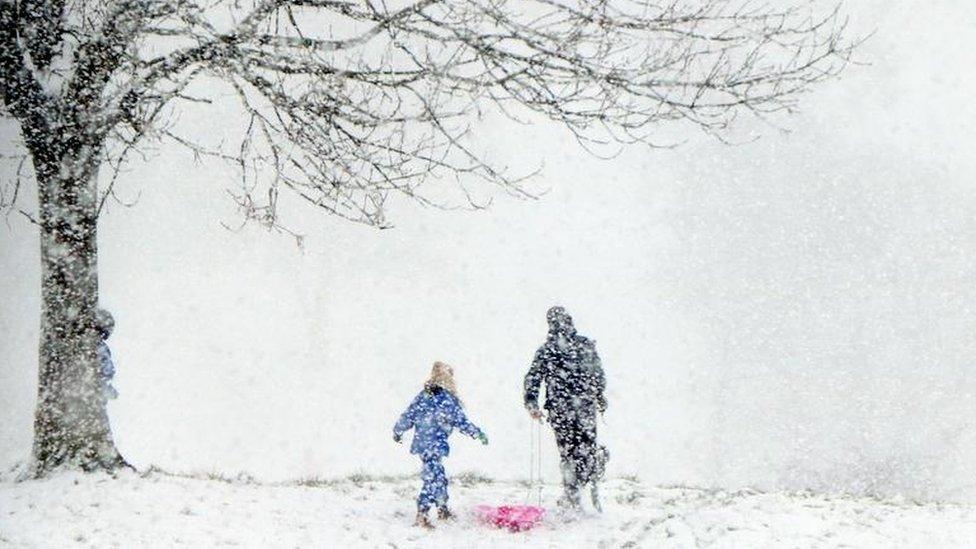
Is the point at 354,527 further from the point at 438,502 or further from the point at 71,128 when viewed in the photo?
the point at 71,128

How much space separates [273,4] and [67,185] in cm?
288

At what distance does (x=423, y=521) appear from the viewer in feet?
29.6

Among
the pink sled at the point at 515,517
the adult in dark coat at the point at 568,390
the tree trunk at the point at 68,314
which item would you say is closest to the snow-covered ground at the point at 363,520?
the pink sled at the point at 515,517

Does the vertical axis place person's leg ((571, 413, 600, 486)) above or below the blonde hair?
below

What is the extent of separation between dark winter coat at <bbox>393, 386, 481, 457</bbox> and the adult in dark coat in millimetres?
813

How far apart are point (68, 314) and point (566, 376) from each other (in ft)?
16.9

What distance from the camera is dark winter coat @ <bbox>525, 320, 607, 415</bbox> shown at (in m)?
9.89

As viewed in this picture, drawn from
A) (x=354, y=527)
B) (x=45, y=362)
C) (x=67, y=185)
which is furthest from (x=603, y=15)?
(x=45, y=362)

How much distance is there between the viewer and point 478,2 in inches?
269

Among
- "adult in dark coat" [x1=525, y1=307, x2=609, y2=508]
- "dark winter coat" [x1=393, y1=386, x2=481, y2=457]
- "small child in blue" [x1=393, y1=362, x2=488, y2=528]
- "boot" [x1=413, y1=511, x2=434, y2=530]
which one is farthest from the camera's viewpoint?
"adult in dark coat" [x1=525, y1=307, x2=609, y2=508]

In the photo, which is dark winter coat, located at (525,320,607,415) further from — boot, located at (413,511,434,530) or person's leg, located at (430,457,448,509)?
boot, located at (413,511,434,530)

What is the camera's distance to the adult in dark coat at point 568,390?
976 cm

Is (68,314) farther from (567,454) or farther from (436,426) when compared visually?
(567,454)

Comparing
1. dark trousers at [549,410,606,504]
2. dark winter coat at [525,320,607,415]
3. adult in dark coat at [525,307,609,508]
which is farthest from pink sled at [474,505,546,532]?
dark winter coat at [525,320,607,415]
